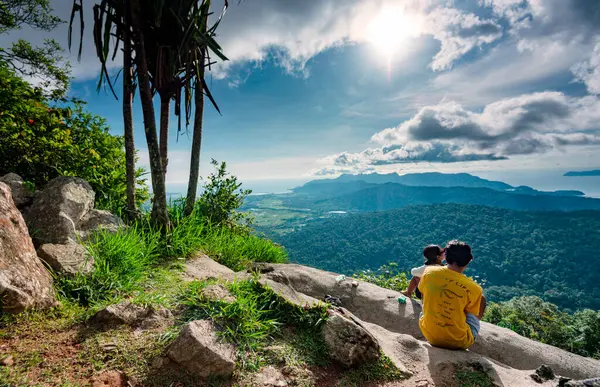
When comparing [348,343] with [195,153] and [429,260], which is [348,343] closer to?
[429,260]

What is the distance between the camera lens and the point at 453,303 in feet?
13.4

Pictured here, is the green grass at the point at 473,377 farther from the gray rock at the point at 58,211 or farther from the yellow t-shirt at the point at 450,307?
the gray rock at the point at 58,211

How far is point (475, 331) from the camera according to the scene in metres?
4.25

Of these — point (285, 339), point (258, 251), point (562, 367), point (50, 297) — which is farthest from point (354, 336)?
point (258, 251)

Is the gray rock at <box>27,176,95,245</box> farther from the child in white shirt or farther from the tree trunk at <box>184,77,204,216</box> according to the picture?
the child in white shirt

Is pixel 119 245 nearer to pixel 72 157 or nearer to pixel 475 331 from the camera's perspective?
pixel 72 157

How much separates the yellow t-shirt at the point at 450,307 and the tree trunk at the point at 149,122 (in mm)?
5505

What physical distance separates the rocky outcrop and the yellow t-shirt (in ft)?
18.9

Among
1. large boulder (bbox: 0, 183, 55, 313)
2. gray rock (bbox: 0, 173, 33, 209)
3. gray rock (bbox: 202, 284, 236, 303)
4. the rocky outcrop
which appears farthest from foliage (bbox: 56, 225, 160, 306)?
gray rock (bbox: 0, 173, 33, 209)

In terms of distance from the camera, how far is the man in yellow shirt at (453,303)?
4066 millimetres

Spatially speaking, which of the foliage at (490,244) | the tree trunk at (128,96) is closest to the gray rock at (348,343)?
the tree trunk at (128,96)

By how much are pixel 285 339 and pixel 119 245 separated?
309cm

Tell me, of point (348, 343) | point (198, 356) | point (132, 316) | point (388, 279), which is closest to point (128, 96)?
point (132, 316)

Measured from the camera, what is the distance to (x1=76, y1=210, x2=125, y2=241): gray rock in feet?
16.5
